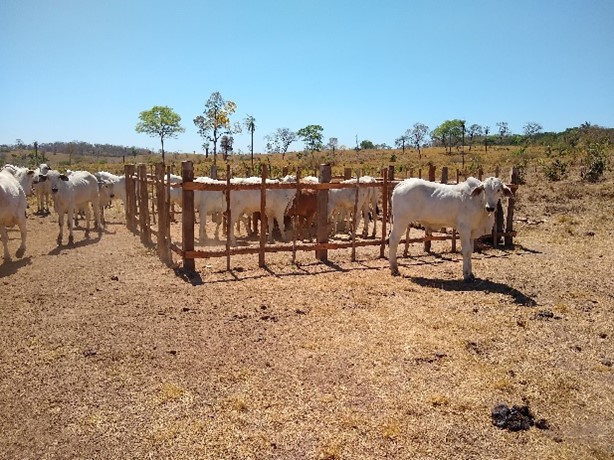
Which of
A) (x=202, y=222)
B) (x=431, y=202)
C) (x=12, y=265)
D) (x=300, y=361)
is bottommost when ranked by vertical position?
(x=300, y=361)

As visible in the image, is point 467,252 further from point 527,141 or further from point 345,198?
point 527,141

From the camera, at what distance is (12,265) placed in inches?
433

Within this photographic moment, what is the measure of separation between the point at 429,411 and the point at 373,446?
0.91m

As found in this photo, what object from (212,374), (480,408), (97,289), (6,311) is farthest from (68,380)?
(480,408)

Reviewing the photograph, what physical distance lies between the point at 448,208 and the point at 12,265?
9.74m

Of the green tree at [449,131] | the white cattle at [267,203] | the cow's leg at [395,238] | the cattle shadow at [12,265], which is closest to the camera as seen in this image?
the cattle shadow at [12,265]

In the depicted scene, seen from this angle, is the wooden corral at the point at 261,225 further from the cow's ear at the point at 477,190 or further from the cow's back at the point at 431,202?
the cow's ear at the point at 477,190

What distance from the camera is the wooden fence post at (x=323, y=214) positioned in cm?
1214

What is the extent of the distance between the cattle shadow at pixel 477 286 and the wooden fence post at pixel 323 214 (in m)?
2.43

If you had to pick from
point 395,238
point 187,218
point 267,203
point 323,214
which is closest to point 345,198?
point 267,203

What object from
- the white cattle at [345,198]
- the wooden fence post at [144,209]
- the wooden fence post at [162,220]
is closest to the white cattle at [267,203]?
the white cattle at [345,198]

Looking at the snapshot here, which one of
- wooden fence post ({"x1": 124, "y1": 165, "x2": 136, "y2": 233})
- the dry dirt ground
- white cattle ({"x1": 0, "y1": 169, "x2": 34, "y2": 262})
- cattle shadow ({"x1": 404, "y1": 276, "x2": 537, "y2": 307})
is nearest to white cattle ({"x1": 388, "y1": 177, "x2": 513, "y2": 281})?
cattle shadow ({"x1": 404, "y1": 276, "x2": 537, "y2": 307})

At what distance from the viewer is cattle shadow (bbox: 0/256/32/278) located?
33.9 feet

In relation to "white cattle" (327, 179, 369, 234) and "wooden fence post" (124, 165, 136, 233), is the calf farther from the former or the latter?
"wooden fence post" (124, 165, 136, 233)
